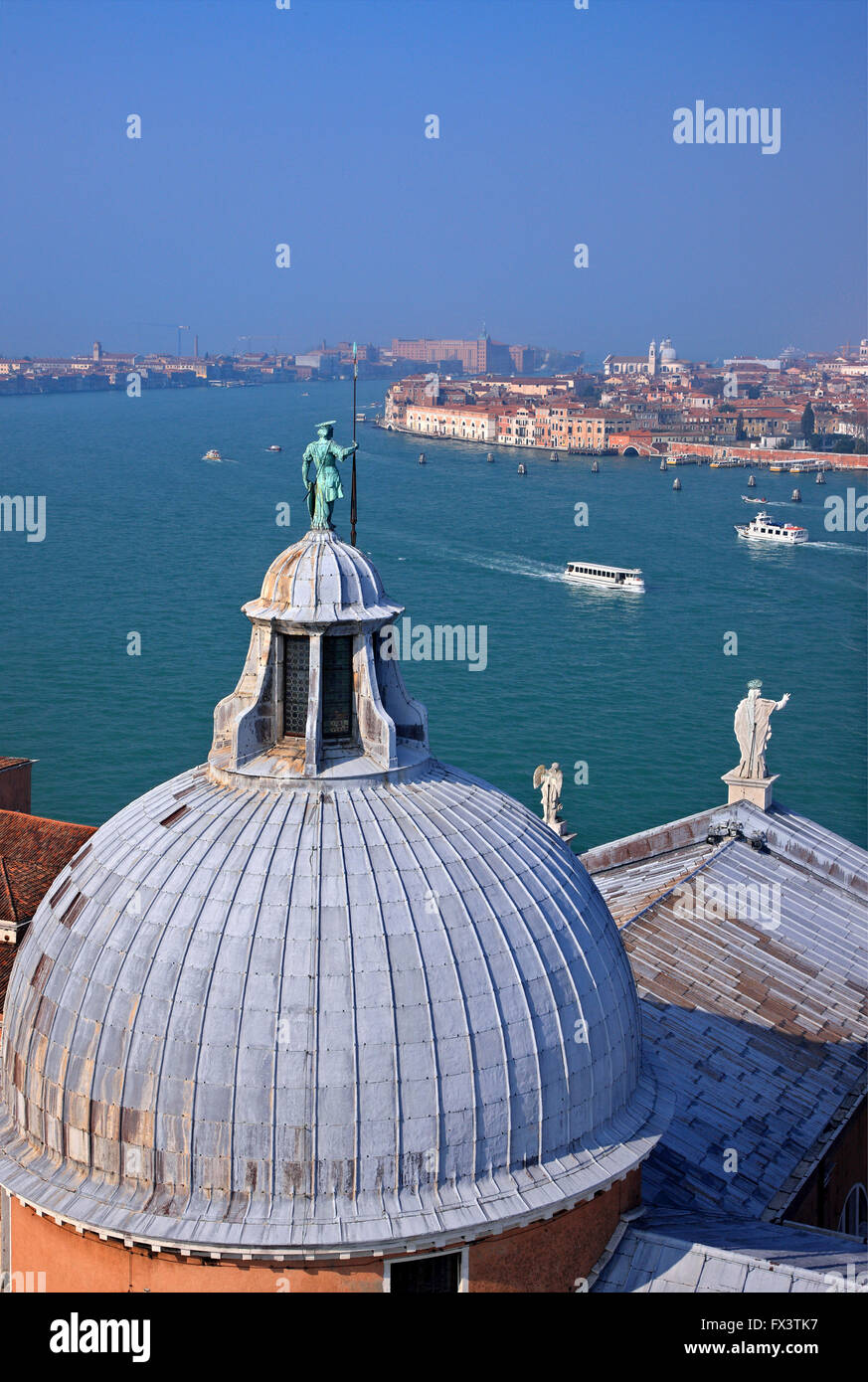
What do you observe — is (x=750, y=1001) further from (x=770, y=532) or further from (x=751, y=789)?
(x=770, y=532)

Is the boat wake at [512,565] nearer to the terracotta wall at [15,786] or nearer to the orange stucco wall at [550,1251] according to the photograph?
the terracotta wall at [15,786]

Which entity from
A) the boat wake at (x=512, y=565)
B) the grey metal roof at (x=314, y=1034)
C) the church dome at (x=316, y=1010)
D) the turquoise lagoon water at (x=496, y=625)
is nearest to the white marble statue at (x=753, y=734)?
the church dome at (x=316, y=1010)

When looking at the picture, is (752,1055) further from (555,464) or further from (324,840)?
(555,464)

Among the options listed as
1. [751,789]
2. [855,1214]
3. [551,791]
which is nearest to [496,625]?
[751,789]

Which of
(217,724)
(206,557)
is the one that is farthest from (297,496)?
(217,724)

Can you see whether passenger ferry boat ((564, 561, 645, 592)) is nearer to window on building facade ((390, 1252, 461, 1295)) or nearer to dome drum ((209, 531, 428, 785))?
dome drum ((209, 531, 428, 785))

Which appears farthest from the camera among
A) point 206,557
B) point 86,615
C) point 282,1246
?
point 206,557

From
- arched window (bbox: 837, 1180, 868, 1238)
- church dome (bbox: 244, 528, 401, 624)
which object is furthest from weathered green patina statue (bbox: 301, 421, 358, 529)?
arched window (bbox: 837, 1180, 868, 1238)
